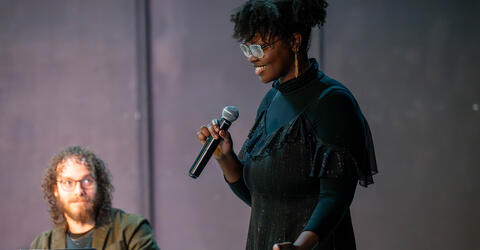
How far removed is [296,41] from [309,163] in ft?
1.17

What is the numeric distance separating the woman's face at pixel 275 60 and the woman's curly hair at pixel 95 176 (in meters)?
1.41

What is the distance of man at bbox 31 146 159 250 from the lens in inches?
106

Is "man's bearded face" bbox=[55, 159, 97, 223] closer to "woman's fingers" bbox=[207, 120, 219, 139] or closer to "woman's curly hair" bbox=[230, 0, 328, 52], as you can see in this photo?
"woman's fingers" bbox=[207, 120, 219, 139]

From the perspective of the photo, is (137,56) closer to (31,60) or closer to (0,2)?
(31,60)

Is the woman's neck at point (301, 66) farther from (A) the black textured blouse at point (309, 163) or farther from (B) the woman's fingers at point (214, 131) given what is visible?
(B) the woman's fingers at point (214, 131)

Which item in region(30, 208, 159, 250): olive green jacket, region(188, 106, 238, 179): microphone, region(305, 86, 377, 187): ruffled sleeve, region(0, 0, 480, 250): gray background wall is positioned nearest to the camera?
region(305, 86, 377, 187): ruffled sleeve

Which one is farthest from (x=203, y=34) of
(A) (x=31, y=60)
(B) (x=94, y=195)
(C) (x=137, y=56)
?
(B) (x=94, y=195)

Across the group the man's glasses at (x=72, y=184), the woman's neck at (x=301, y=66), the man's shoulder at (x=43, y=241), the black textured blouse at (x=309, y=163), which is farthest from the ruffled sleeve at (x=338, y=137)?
the man's shoulder at (x=43, y=241)

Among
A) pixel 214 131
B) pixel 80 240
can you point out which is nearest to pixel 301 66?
pixel 214 131

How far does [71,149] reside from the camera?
282 centimetres

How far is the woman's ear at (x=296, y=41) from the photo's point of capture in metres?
1.62

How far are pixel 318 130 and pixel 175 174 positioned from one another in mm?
2471

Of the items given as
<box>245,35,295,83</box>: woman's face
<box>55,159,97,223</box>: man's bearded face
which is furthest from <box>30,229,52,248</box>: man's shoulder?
<box>245,35,295,83</box>: woman's face

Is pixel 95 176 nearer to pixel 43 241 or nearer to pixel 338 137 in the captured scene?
pixel 43 241
